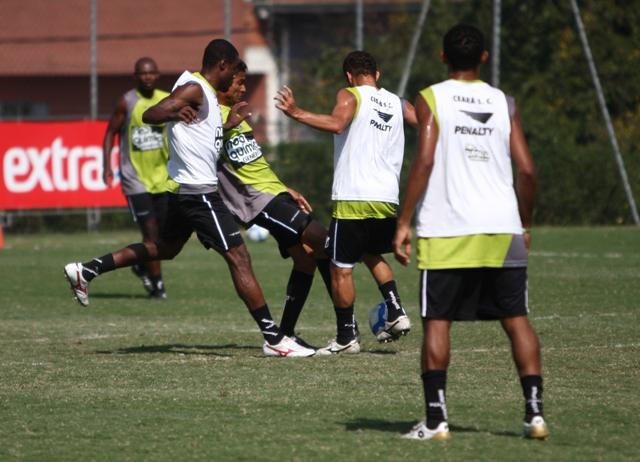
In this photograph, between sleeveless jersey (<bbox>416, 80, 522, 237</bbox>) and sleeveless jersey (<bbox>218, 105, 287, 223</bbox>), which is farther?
sleeveless jersey (<bbox>218, 105, 287, 223</bbox>)

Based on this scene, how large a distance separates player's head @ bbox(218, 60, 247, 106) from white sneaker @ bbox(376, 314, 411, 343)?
210 cm

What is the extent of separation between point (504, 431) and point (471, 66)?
6.11ft

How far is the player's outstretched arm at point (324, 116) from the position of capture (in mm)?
9234

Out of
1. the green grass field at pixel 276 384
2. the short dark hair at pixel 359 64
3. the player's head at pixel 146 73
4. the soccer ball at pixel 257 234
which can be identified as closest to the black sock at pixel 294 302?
the green grass field at pixel 276 384

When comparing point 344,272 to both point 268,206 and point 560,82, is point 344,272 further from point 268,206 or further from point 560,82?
point 560,82

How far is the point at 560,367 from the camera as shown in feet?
31.1

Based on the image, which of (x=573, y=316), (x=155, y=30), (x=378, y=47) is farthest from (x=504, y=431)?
(x=155, y=30)

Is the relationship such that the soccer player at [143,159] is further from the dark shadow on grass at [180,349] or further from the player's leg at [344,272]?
the player's leg at [344,272]

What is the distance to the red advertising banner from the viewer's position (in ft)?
75.7

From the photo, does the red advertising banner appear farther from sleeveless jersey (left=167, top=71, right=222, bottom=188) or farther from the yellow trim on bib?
the yellow trim on bib

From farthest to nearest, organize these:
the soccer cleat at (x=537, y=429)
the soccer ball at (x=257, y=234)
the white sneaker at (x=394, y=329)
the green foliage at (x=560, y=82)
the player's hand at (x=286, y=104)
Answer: the green foliage at (x=560, y=82) < the soccer ball at (x=257, y=234) < the white sneaker at (x=394, y=329) < the player's hand at (x=286, y=104) < the soccer cleat at (x=537, y=429)

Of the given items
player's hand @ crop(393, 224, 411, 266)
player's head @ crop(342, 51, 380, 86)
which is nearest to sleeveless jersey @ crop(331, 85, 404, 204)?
Answer: player's head @ crop(342, 51, 380, 86)

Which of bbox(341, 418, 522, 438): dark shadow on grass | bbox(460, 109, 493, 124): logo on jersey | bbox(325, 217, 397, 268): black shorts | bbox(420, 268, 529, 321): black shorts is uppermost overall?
bbox(460, 109, 493, 124): logo on jersey

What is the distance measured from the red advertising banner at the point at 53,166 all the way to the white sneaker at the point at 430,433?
1685cm
